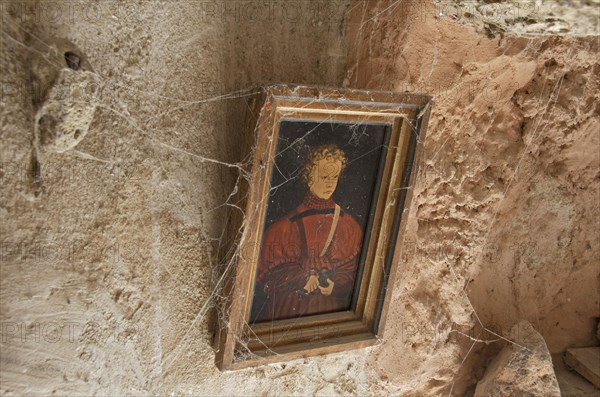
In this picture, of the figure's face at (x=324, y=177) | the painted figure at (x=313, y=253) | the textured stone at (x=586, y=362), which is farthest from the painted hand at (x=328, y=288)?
the textured stone at (x=586, y=362)

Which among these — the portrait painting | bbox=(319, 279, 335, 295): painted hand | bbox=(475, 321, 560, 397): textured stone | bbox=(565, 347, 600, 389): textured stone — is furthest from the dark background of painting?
bbox=(565, 347, 600, 389): textured stone

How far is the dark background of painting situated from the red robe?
33mm

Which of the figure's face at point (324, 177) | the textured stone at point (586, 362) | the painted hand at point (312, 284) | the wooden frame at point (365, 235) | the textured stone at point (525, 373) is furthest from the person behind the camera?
the textured stone at point (586, 362)

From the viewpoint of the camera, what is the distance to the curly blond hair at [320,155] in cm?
145

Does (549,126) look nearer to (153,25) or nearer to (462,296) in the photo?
(462,296)

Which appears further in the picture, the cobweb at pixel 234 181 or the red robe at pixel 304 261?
the red robe at pixel 304 261

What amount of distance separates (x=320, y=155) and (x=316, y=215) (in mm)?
179

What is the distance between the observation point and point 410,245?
1793mm

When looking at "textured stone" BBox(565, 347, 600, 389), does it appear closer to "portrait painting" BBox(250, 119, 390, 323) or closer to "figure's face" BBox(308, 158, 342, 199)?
"portrait painting" BBox(250, 119, 390, 323)

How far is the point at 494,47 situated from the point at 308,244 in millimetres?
829

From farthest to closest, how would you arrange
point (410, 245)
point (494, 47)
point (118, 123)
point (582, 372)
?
point (582, 372) → point (410, 245) → point (494, 47) → point (118, 123)

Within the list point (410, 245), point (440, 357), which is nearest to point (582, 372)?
point (440, 357)

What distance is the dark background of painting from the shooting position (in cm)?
141

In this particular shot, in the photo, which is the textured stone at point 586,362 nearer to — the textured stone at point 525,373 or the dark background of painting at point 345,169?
the textured stone at point 525,373
